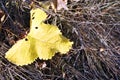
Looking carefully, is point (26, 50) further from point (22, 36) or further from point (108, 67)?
point (108, 67)

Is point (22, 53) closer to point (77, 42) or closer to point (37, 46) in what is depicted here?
point (37, 46)

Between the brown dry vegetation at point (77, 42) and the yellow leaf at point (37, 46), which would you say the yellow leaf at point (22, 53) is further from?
the brown dry vegetation at point (77, 42)

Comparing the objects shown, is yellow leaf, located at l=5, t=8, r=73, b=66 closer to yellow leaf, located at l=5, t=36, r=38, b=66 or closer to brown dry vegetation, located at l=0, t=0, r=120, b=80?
yellow leaf, located at l=5, t=36, r=38, b=66

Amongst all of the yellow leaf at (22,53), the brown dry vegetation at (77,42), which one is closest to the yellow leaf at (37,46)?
the yellow leaf at (22,53)

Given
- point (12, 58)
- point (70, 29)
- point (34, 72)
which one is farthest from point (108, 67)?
point (12, 58)

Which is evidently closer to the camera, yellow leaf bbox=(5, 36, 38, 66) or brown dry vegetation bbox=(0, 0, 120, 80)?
yellow leaf bbox=(5, 36, 38, 66)

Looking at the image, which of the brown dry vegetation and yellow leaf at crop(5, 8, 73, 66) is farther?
the brown dry vegetation

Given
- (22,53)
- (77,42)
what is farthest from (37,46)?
(77,42)

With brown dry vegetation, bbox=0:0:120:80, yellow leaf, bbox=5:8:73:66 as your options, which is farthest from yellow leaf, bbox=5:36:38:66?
brown dry vegetation, bbox=0:0:120:80
